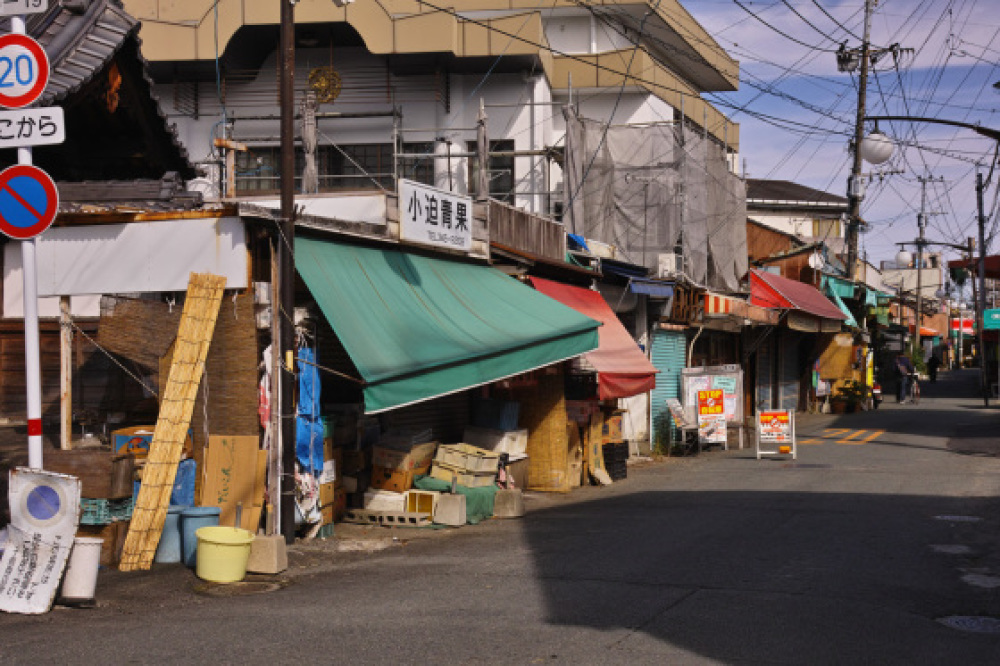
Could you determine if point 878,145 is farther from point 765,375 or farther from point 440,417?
point 440,417

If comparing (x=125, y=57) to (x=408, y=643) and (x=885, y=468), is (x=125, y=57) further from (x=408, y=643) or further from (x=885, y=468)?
(x=885, y=468)

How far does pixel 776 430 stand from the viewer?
22.2m

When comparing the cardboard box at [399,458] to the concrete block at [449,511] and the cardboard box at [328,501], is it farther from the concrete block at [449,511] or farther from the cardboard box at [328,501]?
the cardboard box at [328,501]

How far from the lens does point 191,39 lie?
26.3 meters

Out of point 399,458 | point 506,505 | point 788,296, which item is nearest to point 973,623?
point 506,505

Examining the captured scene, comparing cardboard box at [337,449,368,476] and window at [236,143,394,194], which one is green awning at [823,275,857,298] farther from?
cardboard box at [337,449,368,476]

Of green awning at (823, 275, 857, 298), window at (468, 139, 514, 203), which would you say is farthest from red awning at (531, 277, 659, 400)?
green awning at (823, 275, 857, 298)

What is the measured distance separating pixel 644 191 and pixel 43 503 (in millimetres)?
22163

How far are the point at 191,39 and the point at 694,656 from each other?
78.0ft

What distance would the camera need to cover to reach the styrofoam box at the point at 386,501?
44.9 ft

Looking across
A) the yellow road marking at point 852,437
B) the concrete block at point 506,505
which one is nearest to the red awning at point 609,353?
the concrete block at point 506,505

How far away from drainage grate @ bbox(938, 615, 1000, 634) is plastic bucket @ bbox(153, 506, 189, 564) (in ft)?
23.7

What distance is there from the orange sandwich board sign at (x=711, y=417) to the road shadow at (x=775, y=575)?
8.69m

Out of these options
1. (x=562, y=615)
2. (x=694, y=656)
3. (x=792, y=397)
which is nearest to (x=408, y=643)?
(x=562, y=615)
